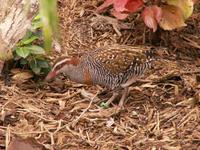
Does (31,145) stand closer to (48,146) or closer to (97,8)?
(48,146)

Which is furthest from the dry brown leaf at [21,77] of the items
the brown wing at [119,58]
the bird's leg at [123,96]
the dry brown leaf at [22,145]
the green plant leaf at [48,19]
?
the green plant leaf at [48,19]

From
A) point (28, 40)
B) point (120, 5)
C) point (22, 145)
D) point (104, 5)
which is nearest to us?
point (22, 145)

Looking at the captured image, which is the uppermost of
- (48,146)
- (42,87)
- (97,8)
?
(97,8)

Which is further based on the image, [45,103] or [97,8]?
[97,8]

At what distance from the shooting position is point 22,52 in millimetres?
3932

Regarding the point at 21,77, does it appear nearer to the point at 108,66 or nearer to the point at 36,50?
the point at 36,50

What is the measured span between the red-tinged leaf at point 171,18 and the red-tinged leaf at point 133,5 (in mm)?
253

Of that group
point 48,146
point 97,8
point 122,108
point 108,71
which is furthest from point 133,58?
point 97,8

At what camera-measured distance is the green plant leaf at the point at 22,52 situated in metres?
3.90

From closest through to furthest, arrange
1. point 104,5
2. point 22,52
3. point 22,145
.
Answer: point 22,145, point 22,52, point 104,5

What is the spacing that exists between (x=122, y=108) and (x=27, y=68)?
97 centimetres

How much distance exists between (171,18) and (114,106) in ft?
3.34

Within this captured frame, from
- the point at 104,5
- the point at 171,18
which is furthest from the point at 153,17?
the point at 104,5

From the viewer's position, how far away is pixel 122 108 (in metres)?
3.90
